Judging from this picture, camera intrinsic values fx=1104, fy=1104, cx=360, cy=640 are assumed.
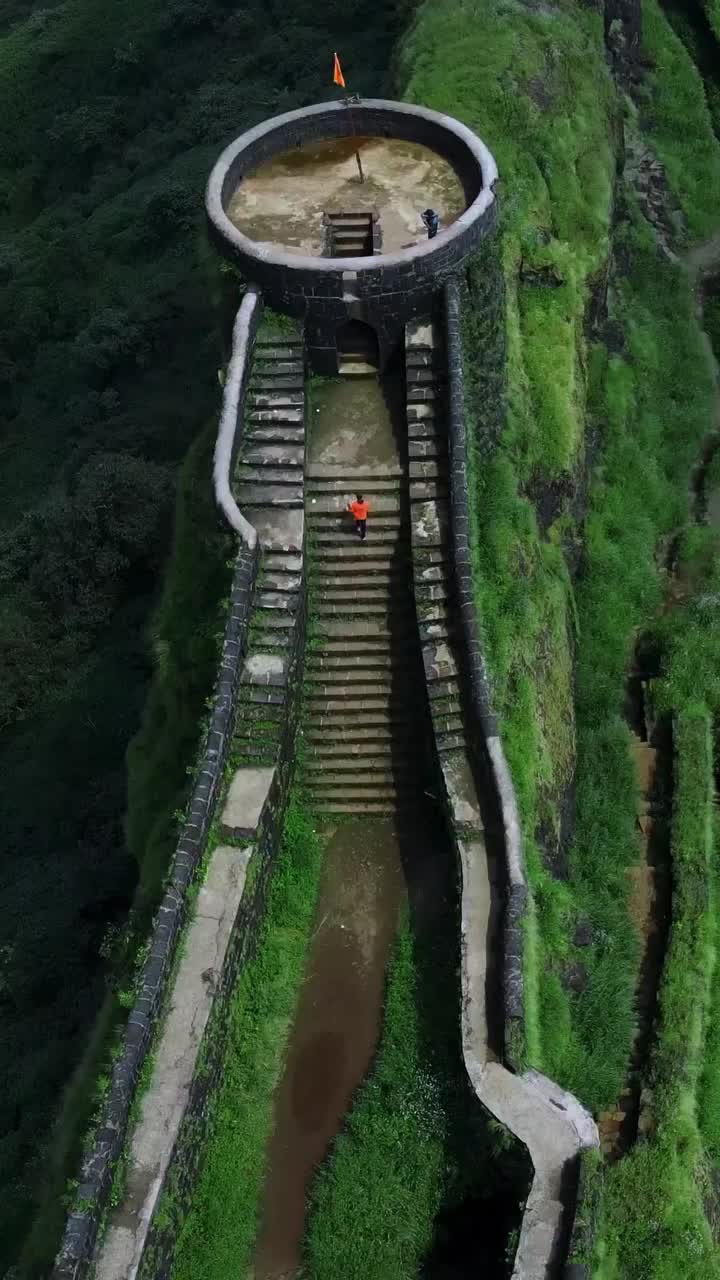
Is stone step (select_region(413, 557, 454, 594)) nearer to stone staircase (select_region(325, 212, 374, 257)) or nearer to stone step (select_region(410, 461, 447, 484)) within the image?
stone step (select_region(410, 461, 447, 484))

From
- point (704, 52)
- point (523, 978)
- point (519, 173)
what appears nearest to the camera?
point (523, 978)

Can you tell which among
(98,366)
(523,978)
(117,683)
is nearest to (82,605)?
(117,683)

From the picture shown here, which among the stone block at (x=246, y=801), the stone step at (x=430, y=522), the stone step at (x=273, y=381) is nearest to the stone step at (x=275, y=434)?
the stone step at (x=273, y=381)

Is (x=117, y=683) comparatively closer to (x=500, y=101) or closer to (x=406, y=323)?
(x=406, y=323)

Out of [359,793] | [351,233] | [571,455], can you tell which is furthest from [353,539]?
[571,455]

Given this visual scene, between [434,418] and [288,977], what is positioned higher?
[434,418]

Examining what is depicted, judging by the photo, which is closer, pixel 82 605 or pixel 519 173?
pixel 519 173

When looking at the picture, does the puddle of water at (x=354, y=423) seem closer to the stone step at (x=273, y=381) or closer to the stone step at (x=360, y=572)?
the stone step at (x=273, y=381)
